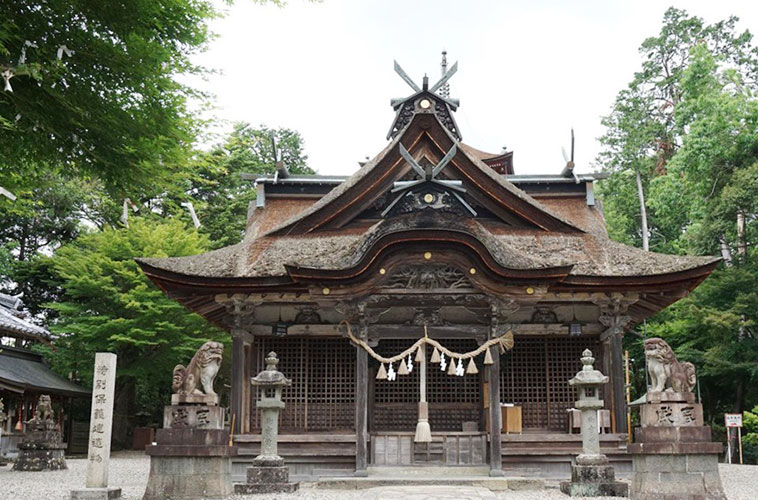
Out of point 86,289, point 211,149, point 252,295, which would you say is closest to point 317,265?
point 252,295

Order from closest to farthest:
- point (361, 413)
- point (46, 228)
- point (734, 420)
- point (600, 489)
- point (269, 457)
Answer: point (600, 489) < point (269, 457) < point (361, 413) < point (734, 420) < point (46, 228)

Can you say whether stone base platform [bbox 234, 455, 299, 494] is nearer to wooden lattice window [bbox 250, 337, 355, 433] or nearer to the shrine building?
the shrine building

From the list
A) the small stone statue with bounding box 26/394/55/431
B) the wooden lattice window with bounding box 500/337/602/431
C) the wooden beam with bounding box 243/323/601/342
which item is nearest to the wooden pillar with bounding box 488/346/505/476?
the wooden beam with bounding box 243/323/601/342

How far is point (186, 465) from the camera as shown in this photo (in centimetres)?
1002

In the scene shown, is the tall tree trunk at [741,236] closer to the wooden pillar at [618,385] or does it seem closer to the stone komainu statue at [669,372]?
the wooden pillar at [618,385]

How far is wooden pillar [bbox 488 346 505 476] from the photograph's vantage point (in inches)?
504

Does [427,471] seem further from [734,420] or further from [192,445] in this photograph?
[734,420]

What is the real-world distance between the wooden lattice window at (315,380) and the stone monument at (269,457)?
2.24 meters

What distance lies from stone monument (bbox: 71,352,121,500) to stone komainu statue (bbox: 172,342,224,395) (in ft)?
3.83

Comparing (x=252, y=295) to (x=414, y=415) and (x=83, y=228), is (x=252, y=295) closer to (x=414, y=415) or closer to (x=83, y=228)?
(x=414, y=415)

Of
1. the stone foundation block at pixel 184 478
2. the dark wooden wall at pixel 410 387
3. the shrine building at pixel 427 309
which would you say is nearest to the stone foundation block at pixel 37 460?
the shrine building at pixel 427 309

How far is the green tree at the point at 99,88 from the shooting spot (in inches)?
313

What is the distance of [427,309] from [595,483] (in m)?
4.47

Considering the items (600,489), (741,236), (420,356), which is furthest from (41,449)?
(741,236)
